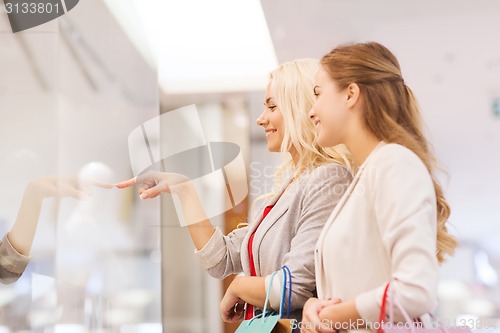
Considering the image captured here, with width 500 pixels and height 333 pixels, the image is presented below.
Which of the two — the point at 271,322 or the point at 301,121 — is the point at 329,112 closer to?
the point at 301,121

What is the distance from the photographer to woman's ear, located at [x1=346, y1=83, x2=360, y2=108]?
1.34 m

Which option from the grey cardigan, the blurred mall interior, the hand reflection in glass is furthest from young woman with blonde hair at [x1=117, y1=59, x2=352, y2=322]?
the blurred mall interior

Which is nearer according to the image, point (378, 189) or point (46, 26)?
point (378, 189)

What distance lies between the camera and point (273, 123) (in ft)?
5.34

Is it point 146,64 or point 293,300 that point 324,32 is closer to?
point 146,64

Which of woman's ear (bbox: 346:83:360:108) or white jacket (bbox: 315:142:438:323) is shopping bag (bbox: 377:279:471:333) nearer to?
white jacket (bbox: 315:142:438:323)

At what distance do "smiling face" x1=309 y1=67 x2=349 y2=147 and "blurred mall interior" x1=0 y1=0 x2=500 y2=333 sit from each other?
2.12 feet

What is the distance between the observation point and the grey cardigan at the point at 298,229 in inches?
54.9

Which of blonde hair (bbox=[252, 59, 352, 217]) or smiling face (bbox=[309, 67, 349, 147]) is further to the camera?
blonde hair (bbox=[252, 59, 352, 217])

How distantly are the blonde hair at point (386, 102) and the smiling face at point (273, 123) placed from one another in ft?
0.89

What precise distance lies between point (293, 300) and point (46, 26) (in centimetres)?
130

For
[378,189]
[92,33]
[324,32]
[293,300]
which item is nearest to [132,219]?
[92,33]

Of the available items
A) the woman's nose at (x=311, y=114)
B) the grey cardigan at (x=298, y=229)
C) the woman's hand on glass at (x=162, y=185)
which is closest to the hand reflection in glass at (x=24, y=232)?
the woman's hand on glass at (x=162, y=185)

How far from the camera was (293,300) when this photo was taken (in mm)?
1396
